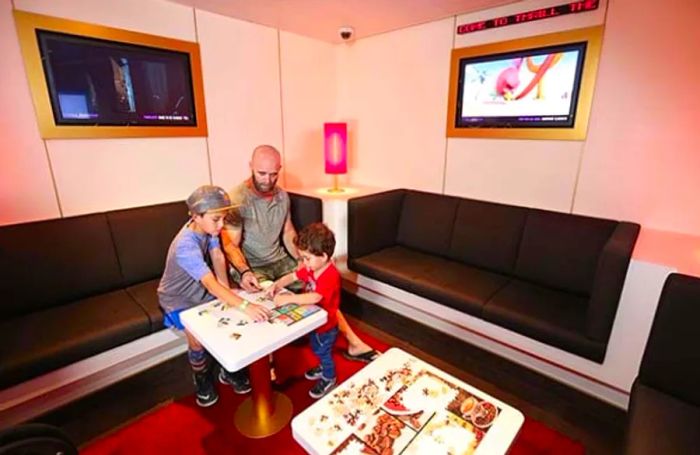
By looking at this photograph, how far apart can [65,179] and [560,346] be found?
2871 mm

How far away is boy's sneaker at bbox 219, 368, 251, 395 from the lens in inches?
73.5

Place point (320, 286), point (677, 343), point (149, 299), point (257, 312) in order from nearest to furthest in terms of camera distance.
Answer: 1. point (677, 343)
2. point (257, 312)
3. point (320, 286)
4. point (149, 299)

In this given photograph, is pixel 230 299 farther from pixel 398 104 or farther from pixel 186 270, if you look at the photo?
pixel 398 104

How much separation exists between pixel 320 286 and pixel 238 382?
29.4 inches

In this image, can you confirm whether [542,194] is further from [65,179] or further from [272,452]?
[65,179]

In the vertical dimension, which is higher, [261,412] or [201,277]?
[201,277]

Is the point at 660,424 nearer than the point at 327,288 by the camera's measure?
Yes

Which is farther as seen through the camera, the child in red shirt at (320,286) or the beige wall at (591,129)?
the beige wall at (591,129)

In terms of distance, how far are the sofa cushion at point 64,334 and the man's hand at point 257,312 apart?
706mm

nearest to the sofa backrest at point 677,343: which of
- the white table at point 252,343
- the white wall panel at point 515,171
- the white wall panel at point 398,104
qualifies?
the white wall panel at point 515,171

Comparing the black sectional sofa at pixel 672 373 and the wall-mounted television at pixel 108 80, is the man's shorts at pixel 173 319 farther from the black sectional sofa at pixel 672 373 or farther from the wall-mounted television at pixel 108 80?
the black sectional sofa at pixel 672 373

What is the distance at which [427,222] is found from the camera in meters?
2.71

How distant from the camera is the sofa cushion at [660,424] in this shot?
42.1 inches

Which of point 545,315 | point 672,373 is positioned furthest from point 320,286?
point 672,373
